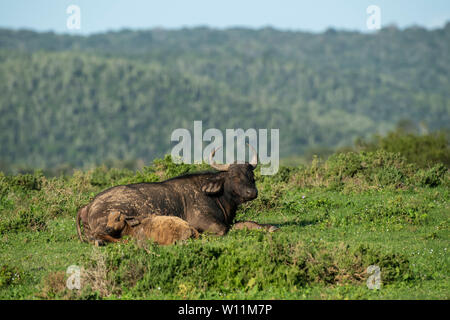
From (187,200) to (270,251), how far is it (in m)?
3.87

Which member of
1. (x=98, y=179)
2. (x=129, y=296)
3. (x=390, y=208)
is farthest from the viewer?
(x=98, y=179)

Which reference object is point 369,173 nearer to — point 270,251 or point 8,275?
point 270,251

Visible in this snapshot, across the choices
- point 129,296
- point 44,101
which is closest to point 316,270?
point 129,296

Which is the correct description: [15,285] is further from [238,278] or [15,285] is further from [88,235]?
[238,278]

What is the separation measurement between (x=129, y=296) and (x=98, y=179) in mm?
12605

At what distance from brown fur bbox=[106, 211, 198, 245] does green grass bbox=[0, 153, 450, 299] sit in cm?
55

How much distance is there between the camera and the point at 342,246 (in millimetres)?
11078

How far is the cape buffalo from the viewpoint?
1331 centimetres

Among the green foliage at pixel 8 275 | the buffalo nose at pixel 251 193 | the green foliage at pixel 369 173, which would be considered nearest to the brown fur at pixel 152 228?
the buffalo nose at pixel 251 193

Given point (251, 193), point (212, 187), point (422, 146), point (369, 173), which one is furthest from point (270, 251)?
point (422, 146)

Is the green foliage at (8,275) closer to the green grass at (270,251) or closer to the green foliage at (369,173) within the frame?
the green grass at (270,251)

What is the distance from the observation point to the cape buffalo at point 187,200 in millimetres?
13312

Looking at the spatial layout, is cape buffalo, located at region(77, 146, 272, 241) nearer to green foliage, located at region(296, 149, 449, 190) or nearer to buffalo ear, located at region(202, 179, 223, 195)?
buffalo ear, located at region(202, 179, 223, 195)

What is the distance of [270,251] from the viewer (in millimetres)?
10797
